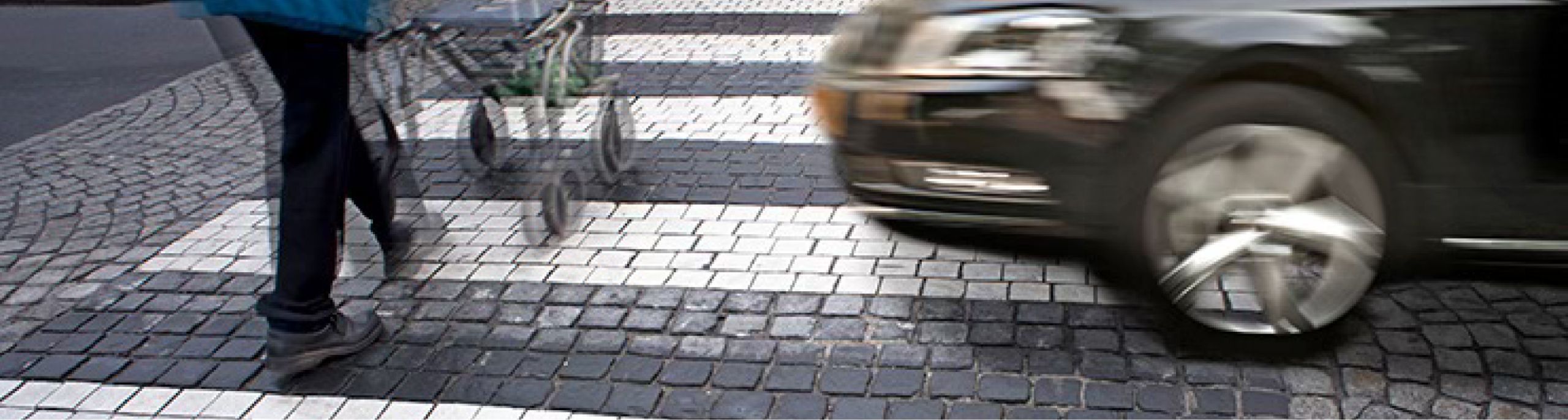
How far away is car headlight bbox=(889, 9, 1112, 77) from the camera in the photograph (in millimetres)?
3557

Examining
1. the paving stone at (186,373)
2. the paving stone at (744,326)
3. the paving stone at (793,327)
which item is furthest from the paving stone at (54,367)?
the paving stone at (793,327)

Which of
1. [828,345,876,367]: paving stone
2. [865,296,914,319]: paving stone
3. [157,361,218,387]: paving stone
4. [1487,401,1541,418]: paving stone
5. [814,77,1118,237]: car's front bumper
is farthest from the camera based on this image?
[865,296,914,319]: paving stone

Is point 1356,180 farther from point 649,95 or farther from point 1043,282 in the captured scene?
point 649,95

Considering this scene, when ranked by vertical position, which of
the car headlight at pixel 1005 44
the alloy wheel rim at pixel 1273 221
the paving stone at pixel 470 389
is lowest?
the paving stone at pixel 470 389

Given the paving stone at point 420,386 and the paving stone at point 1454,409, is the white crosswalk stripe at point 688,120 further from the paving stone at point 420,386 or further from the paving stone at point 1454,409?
the paving stone at point 1454,409

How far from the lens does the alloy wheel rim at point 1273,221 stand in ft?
11.6

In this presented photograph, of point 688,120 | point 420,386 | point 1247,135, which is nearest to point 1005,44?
point 1247,135

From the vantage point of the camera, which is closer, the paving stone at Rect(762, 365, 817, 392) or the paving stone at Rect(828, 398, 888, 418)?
the paving stone at Rect(828, 398, 888, 418)

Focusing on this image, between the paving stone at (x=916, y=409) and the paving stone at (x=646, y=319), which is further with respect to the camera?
the paving stone at (x=646, y=319)

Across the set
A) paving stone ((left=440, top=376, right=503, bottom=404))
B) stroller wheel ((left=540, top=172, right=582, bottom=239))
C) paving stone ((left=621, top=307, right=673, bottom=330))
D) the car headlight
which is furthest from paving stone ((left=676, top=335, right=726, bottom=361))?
stroller wheel ((left=540, top=172, right=582, bottom=239))

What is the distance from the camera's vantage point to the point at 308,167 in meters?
3.66

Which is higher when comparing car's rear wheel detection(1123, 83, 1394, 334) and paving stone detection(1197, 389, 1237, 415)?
car's rear wheel detection(1123, 83, 1394, 334)

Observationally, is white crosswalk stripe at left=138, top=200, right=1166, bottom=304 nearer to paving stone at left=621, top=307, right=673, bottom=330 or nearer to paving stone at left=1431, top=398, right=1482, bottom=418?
paving stone at left=621, top=307, right=673, bottom=330

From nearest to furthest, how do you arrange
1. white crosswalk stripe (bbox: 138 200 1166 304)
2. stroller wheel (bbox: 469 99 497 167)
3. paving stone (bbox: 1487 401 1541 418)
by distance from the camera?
paving stone (bbox: 1487 401 1541 418) < white crosswalk stripe (bbox: 138 200 1166 304) < stroller wheel (bbox: 469 99 497 167)
